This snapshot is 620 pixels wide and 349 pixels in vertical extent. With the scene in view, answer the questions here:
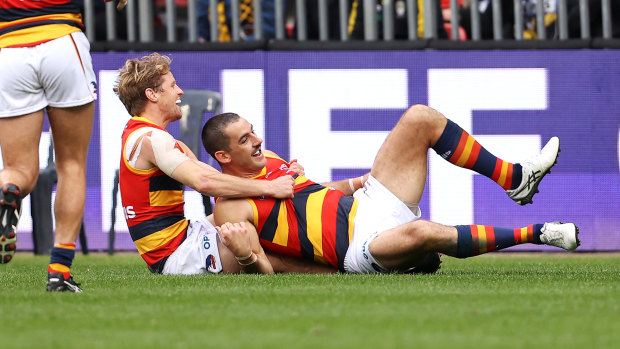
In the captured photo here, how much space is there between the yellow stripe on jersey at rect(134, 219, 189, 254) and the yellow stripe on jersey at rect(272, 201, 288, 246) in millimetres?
539

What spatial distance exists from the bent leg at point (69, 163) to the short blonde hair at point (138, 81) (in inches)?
40.8

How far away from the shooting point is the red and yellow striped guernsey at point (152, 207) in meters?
5.51

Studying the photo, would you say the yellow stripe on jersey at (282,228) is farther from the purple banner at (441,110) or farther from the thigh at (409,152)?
the purple banner at (441,110)

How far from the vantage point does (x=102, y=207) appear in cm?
844

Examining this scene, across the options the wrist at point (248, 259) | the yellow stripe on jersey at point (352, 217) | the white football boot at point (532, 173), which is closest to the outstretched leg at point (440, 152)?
the white football boot at point (532, 173)

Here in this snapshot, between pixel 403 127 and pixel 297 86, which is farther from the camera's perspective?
pixel 297 86

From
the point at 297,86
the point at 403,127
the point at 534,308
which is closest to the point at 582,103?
the point at 297,86

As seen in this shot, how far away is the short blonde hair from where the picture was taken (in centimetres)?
562

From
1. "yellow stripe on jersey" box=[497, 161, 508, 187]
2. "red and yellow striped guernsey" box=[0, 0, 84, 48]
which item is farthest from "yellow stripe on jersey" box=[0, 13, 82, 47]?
"yellow stripe on jersey" box=[497, 161, 508, 187]

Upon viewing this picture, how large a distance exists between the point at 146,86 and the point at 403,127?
1.39m

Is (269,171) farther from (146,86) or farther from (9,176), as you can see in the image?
(9,176)

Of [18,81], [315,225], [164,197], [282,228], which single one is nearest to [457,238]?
[315,225]

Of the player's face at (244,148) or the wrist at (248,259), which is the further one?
the player's face at (244,148)

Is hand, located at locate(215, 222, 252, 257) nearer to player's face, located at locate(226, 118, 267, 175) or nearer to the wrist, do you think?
the wrist
